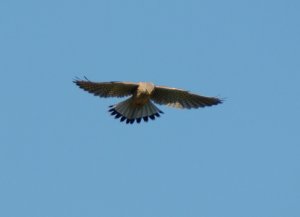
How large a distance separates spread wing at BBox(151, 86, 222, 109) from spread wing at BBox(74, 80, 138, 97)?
0.72 m

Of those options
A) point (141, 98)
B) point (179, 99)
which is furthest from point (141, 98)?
point (179, 99)

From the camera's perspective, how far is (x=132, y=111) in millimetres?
30266

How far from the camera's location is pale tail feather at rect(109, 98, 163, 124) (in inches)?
1186

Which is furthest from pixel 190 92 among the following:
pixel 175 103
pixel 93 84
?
pixel 93 84

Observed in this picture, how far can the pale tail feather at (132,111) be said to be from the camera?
98.8ft

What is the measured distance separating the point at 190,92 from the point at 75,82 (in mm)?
2887

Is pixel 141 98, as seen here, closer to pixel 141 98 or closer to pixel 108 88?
pixel 141 98

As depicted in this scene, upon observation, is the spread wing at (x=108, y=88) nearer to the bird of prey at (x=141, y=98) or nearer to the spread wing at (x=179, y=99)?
the bird of prey at (x=141, y=98)

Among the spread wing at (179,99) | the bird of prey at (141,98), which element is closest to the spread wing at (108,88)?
the bird of prey at (141,98)

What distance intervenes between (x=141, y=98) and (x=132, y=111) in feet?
1.36

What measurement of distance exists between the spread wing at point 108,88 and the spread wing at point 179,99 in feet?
2.37

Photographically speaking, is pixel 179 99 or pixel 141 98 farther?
pixel 179 99

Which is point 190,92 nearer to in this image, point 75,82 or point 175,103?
point 175,103

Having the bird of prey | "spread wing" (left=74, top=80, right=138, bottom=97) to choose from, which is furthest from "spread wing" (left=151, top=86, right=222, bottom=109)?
"spread wing" (left=74, top=80, right=138, bottom=97)
